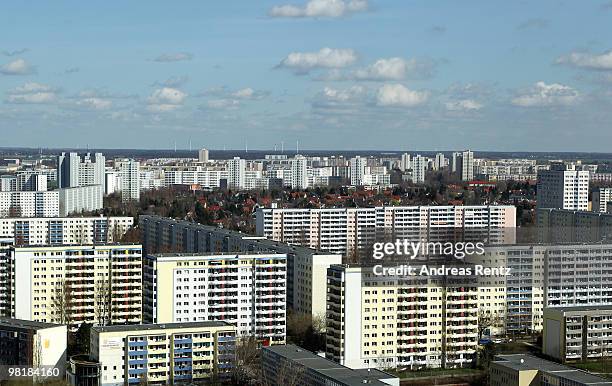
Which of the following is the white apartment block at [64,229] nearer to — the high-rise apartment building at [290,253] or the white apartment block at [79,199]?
the high-rise apartment building at [290,253]

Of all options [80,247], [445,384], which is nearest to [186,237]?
[80,247]

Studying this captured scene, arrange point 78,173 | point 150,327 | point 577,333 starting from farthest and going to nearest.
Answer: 1. point 78,173
2. point 577,333
3. point 150,327

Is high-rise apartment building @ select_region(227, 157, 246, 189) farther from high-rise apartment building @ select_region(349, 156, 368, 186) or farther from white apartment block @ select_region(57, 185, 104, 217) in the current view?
white apartment block @ select_region(57, 185, 104, 217)

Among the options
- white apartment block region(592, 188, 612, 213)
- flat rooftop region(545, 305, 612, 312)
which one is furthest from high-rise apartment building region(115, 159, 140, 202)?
flat rooftop region(545, 305, 612, 312)

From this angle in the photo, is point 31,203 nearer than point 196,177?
Yes

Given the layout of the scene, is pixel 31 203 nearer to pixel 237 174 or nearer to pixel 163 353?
pixel 237 174

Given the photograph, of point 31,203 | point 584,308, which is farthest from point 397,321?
point 31,203

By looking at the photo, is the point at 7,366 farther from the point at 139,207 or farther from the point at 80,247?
the point at 139,207

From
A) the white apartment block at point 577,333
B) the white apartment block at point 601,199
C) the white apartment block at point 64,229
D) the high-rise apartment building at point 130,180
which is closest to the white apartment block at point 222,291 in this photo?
the white apartment block at point 577,333
